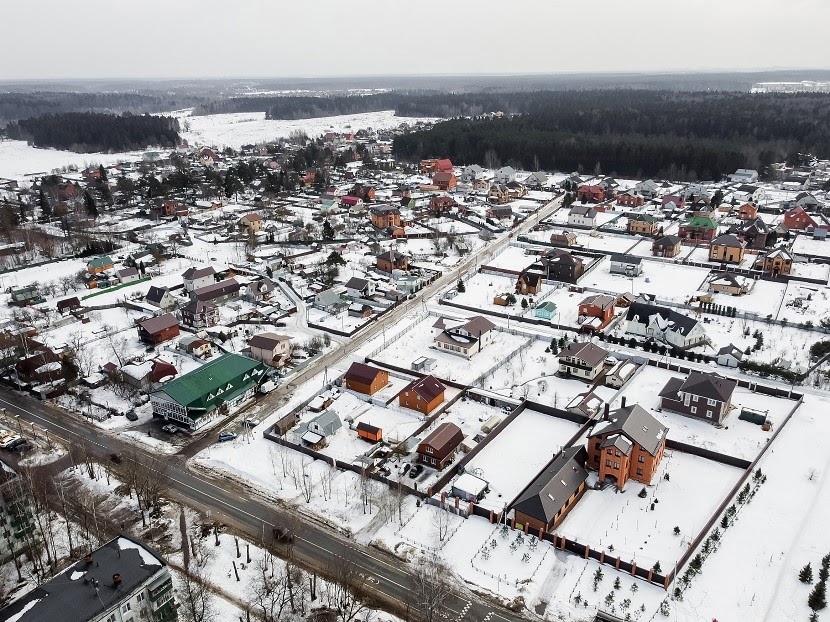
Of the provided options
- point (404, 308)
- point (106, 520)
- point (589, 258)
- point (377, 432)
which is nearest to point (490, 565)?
point (377, 432)

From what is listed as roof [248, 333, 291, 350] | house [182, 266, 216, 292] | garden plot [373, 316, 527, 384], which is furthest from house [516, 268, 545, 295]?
house [182, 266, 216, 292]

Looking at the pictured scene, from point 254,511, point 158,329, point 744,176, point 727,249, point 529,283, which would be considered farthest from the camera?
point 744,176

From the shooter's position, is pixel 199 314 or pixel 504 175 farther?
pixel 504 175

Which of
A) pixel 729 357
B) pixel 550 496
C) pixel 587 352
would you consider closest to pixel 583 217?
pixel 729 357

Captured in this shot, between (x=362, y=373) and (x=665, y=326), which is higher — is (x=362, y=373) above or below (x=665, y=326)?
below

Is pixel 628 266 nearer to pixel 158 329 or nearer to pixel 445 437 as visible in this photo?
pixel 445 437

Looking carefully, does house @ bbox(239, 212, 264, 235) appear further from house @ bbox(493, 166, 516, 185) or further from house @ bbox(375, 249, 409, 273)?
house @ bbox(493, 166, 516, 185)

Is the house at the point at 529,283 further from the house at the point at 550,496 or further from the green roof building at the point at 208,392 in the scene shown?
the house at the point at 550,496

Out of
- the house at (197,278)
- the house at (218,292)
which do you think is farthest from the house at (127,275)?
the house at (218,292)
